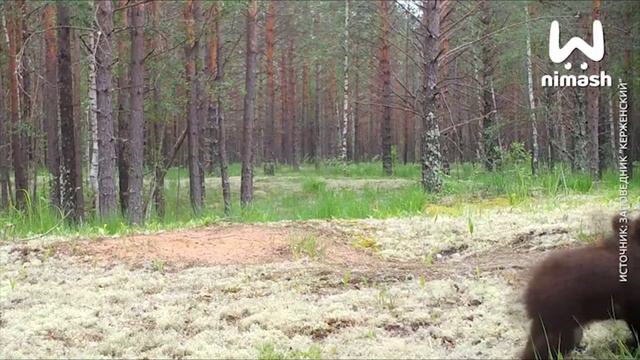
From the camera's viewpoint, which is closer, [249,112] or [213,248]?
[213,248]

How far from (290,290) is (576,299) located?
64.5 inches

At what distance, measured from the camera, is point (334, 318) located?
2846 millimetres

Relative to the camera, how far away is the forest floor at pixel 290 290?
8.46ft

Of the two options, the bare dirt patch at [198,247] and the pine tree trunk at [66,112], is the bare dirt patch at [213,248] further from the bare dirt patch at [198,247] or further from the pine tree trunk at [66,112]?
the pine tree trunk at [66,112]

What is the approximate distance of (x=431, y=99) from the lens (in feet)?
32.4

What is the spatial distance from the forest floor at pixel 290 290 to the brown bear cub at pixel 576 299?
0.88 ft

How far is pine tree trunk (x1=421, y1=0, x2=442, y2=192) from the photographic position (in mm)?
9742

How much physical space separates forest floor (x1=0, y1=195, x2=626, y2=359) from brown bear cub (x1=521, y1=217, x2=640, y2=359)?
269 mm

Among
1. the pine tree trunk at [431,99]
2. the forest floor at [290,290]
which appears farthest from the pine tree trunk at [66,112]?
the forest floor at [290,290]

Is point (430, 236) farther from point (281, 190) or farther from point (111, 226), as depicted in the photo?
point (281, 190)

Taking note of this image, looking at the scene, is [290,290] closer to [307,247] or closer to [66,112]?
[307,247]

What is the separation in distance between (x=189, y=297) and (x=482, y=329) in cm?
146

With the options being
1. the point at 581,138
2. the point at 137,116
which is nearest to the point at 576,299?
the point at 137,116

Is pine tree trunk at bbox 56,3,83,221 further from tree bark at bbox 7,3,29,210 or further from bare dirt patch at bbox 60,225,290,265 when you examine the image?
bare dirt patch at bbox 60,225,290,265
